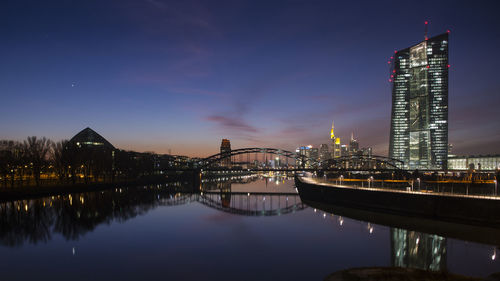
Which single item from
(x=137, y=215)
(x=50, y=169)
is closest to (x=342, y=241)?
(x=137, y=215)

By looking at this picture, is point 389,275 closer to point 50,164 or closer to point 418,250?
point 418,250

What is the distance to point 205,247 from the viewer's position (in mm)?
25266

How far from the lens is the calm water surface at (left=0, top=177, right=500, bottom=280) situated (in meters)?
18.8

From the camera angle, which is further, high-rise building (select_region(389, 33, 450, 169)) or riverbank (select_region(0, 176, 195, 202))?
high-rise building (select_region(389, 33, 450, 169))

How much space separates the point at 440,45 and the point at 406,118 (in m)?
37.5

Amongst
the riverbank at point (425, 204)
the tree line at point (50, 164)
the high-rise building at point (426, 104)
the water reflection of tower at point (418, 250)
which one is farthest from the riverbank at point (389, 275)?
the high-rise building at point (426, 104)

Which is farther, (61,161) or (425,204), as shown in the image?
(61,161)

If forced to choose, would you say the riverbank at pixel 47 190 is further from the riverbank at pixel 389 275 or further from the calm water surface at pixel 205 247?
the riverbank at pixel 389 275

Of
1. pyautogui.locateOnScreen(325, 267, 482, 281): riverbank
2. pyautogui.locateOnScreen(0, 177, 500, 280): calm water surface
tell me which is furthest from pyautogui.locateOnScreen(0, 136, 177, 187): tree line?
pyautogui.locateOnScreen(325, 267, 482, 281): riverbank

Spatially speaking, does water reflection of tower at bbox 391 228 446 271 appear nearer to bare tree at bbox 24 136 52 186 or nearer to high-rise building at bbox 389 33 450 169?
bare tree at bbox 24 136 52 186

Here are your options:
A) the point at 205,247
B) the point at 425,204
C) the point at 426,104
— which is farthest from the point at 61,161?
the point at 426,104

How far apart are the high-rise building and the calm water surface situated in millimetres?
134316

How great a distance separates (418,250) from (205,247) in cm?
1570

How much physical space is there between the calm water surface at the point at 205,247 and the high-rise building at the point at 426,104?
134 meters
